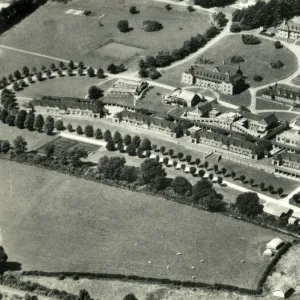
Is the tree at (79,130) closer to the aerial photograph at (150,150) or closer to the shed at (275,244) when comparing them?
the aerial photograph at (150,150)

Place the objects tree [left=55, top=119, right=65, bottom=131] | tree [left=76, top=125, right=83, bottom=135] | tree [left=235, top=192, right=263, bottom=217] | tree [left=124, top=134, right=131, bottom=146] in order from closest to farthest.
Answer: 1. tree [left=235, top=192, right=263, bottom=217]
2. tree [left=124, top=134, right=131, bottom=146]
3. tree [left=76, top=125, right=83, bottom=135]
4. tree [left=55, top=119, right=65, bottom=131]

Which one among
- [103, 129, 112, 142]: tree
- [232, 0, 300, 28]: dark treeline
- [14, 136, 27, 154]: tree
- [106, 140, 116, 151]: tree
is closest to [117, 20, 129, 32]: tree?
[232, 0, 300, 28]: dark treeline

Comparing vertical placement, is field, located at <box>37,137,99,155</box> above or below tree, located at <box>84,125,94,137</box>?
below

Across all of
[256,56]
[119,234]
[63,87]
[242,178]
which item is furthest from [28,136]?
[256,56]

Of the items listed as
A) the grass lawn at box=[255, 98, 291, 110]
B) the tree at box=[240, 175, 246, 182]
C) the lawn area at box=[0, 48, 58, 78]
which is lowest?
the lawn area at box=[0, 48, 58, 78]

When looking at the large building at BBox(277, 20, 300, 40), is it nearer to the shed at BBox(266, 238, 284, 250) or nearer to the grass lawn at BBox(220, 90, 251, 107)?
the grass lawn at BBox(220, 90, 251, 107)

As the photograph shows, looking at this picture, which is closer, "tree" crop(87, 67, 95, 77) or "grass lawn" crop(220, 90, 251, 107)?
"grass lawn" crop(220, 90, 251, 107)

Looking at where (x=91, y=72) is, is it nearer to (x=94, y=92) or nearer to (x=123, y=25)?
(x=94, y=92)
